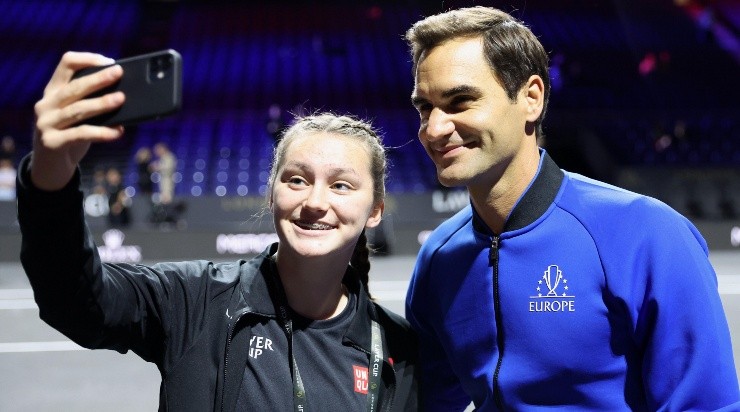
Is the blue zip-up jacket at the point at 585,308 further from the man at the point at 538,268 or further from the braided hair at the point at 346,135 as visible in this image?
the braided hair at the point at 346,135

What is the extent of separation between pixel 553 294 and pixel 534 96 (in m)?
0.54

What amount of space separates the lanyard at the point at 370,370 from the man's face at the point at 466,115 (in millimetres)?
450

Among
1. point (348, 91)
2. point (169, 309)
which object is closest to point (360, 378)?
point (169, 309)

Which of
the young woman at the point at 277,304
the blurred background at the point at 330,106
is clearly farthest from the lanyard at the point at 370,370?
the blurred background at the point at 330,106

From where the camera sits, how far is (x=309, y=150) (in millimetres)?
2115

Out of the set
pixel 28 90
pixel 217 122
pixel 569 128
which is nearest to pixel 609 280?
pixel 569 128

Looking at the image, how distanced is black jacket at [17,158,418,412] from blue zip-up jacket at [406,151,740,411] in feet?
0.77

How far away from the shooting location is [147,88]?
131 centimetres

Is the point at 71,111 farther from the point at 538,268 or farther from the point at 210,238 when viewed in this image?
the point at 210,238

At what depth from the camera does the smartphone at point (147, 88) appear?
4.24 feet

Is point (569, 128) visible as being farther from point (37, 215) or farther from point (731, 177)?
point (37, 215)

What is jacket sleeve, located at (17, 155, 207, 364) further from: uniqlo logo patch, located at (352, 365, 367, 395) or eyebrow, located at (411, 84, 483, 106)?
eyebrow, located at (411, 84, 483, 106)

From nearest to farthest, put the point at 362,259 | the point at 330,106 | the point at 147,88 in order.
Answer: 1. the point at 147,88
2. the point at 362,259
3. the point at 330,106

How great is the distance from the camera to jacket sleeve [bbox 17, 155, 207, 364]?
4.86 feet
